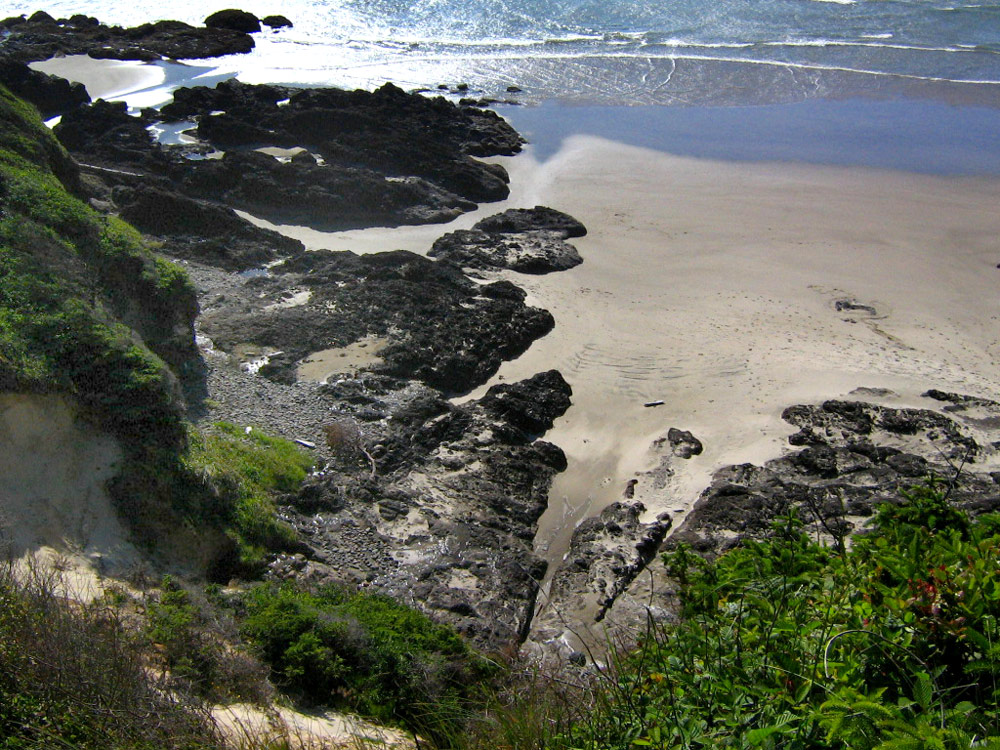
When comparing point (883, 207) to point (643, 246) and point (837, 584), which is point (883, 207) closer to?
point (643, 246)

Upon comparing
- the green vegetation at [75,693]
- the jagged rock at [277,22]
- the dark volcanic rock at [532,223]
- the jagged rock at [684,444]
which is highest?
the jagged rock at [277,22]

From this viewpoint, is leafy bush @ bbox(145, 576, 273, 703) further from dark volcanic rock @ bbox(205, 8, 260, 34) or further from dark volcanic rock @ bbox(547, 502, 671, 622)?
dark volcanic rock @ bbox(205, 8, 260, 34)

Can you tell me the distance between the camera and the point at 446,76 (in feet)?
80.6

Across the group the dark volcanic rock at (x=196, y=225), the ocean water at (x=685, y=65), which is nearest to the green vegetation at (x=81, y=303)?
the dark volcanic rock at (x=196, y=225)

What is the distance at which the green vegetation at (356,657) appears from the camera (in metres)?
5.30

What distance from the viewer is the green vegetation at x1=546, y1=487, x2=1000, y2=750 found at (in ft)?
8.73

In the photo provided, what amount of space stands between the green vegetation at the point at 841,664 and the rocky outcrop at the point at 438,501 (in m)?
3.53

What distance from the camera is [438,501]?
27.2ft

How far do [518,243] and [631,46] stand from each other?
1644cm

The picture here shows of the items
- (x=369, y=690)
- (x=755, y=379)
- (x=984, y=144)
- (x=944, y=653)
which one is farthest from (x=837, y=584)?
(x=984, y=144)

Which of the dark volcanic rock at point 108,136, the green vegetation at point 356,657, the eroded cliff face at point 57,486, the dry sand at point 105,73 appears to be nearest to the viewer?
the green vegetation at point 356,657

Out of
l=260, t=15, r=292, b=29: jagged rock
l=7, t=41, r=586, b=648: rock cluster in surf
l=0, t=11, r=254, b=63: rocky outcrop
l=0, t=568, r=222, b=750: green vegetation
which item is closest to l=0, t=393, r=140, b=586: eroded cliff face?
l=0, t=568, r=222, b=750: green vegetation

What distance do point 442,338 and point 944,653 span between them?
328 inches

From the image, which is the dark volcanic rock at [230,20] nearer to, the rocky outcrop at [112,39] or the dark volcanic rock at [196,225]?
the rocky outcrop at [112,39]
